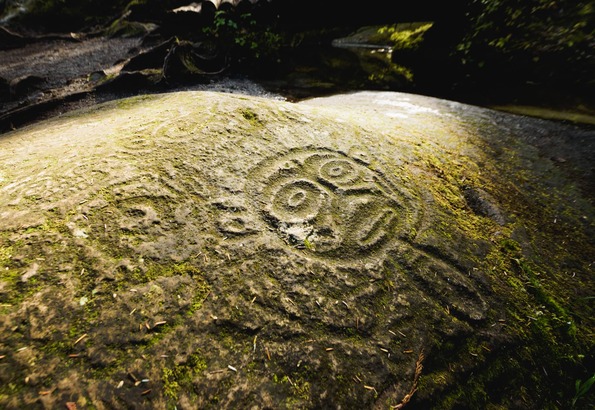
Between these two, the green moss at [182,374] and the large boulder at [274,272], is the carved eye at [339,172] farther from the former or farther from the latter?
the green moss at [182,374]

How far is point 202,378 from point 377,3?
21.1 feet

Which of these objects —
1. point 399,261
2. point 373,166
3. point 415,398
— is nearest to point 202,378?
point 415,398

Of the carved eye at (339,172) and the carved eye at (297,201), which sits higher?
the carved eye at (339,172)

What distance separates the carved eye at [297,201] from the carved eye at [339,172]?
124mm

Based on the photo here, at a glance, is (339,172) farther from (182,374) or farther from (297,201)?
(182,374)

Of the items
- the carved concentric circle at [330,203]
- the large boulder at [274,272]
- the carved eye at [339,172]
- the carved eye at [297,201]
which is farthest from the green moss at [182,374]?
the carved eye at [339,172]

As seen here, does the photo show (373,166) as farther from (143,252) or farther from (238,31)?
(238,31)

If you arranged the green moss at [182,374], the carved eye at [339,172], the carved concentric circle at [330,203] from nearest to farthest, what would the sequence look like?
the green moss at [182,374], the carved concentric circle at [330,203], the carved eye at [339,172]

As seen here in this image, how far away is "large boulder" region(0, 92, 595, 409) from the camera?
975 millimetres

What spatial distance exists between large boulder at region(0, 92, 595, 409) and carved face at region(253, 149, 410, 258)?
1cm

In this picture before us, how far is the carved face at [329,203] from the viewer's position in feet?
4.78

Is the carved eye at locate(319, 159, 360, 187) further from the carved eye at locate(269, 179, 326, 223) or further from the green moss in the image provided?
the green moss

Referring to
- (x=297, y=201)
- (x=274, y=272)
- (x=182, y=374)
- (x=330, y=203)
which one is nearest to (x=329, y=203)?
(x=330, y=203)

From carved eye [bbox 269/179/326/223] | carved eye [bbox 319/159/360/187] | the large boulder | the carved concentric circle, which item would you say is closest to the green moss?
the large boulder
